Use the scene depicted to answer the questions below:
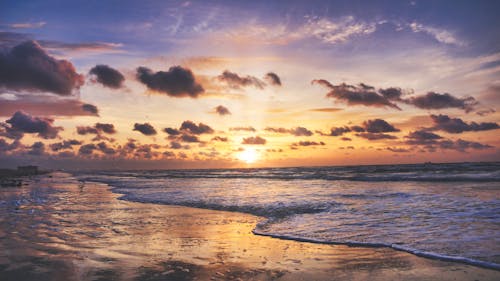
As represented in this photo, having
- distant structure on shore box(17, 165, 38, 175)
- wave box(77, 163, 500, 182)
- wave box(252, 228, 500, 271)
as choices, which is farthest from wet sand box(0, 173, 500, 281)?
distant structure on shore box(17, 165, 38, 175)

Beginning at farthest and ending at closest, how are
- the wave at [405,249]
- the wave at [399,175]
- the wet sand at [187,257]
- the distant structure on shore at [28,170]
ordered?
the distant structure on shore at [28,170] < the wave at [399,175] < the wave at [405,249] < the wet sand at [187,257]

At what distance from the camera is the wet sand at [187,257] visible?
6633mm

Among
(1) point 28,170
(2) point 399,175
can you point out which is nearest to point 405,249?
(2) point 399,175

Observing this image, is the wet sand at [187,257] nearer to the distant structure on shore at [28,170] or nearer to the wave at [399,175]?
the wave at [399,175]

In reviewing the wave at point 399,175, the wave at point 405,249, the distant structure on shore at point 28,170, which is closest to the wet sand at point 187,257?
the wave at point 405,249

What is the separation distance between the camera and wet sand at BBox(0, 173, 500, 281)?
6.63 m

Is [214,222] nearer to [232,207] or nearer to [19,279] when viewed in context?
[232,207]

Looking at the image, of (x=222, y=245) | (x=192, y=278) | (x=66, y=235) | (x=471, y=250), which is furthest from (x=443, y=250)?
(x=66, y=235)

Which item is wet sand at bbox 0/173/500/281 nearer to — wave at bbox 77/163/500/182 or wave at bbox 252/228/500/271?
wave at bbox 252/228/500/271

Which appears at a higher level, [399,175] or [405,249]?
[405,249]

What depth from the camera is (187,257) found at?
793cm

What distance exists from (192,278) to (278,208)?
1108 centimetres

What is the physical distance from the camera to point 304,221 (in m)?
13.3

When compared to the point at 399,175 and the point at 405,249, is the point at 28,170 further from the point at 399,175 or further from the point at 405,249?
the point at 405,249
